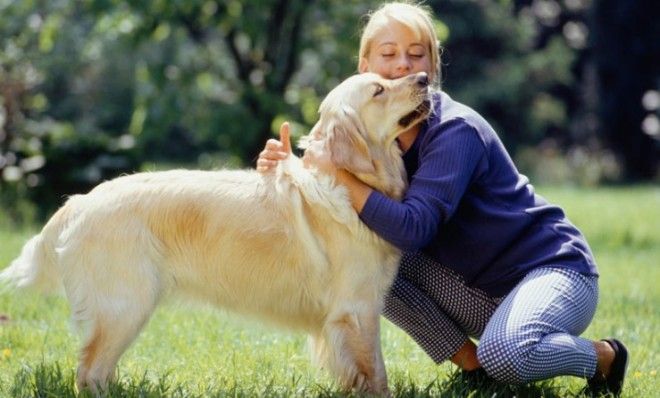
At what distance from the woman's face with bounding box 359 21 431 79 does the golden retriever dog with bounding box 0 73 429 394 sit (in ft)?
0.85

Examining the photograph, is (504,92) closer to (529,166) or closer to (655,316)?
(529,166)

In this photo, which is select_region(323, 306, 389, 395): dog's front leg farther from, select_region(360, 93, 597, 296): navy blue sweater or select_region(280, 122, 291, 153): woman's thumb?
select_region(280, 122, 291, 153): woman's thumb

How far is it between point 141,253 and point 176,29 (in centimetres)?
777

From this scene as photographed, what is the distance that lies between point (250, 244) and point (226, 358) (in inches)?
30.7

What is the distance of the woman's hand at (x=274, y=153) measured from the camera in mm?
3648

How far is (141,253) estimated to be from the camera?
11.1ft

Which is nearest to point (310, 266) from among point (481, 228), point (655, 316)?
point (481, 228)

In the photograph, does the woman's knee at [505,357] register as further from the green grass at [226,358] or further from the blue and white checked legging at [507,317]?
the green grass at [226,358]

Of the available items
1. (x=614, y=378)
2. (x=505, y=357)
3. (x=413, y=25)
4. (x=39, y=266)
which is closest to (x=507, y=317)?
(x=505, y=357)

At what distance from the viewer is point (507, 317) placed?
11.1ft

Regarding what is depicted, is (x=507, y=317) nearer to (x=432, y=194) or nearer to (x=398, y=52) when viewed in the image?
(x=432, y=194)

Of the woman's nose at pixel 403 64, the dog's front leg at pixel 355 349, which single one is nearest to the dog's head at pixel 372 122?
the woman's nose at pixel 403 64

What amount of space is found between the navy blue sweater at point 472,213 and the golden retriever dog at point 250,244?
0.12m

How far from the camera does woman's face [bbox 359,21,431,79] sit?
376cm
